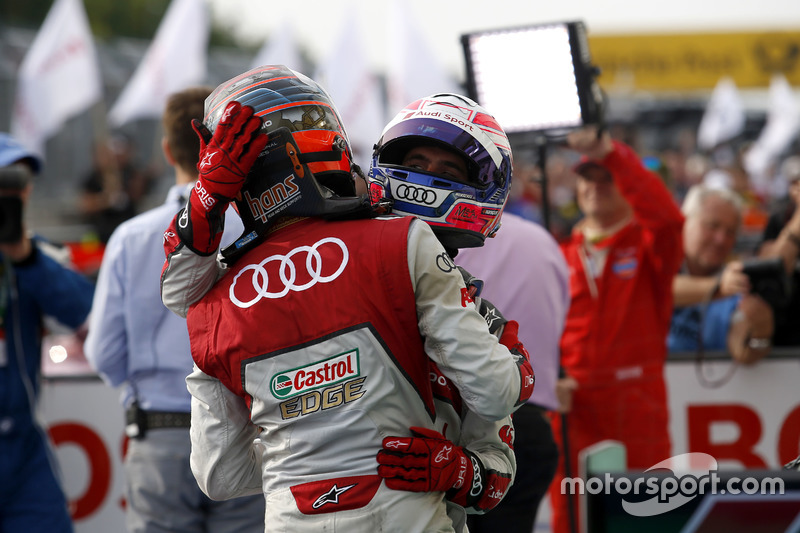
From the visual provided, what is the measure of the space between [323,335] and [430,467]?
372mm

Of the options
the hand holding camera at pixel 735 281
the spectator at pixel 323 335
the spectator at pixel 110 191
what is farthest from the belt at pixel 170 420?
the spectator at pixel 110 191

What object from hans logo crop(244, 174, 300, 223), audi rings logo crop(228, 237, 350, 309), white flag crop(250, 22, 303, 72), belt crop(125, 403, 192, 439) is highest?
hans logo crop(244, 174, 300, 223)

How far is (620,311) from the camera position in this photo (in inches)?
187

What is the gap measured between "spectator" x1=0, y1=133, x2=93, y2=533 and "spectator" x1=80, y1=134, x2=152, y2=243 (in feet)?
25.3

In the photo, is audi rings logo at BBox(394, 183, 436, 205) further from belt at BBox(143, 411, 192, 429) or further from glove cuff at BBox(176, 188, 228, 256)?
belt at BBox(143, 411, 192, 429)

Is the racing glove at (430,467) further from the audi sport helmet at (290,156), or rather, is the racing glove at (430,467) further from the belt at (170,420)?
the belt at (170,420)

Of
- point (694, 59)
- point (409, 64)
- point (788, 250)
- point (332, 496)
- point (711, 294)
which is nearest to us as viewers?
point (332, 496)

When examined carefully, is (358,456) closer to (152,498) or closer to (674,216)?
(152,498)

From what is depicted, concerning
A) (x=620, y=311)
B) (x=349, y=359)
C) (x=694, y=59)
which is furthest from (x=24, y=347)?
(x=694, y=59)

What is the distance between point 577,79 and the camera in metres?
4.24

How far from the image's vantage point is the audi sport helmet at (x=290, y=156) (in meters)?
2.21

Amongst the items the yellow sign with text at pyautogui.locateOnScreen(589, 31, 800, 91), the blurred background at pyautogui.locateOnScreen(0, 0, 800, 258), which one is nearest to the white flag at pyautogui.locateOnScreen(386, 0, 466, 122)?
the blurred background at pyautogui.locateOnScreen(0, 0, 800, 258)

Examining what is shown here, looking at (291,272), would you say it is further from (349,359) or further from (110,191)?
(110,191)

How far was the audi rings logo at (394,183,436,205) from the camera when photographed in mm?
2369
